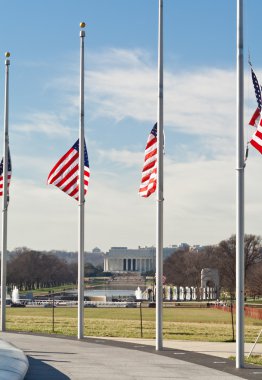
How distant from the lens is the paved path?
2308cm

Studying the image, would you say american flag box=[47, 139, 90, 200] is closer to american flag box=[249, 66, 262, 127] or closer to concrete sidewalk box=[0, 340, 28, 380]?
american flag box=[249, 66, 262, 127]

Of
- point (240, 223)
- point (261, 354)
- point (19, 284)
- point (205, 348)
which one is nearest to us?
point (240, 223)

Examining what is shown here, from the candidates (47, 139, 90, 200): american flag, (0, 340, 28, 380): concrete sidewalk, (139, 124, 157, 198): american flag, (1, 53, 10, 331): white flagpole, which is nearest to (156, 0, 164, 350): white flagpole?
(139, 124, 157, 198): american flag

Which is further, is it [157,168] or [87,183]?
[87,183]

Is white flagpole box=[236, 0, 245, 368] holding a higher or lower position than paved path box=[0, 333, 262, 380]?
higher

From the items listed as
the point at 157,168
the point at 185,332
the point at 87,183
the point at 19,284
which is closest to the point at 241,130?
the point at 157,168

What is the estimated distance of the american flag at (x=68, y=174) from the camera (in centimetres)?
3481

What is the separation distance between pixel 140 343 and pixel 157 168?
748 cm

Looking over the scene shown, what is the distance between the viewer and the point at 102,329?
43.6m

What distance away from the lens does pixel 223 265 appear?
14612 cm

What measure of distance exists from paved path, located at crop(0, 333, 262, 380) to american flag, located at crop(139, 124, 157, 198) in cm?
567

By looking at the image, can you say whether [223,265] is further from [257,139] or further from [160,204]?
[257,139]

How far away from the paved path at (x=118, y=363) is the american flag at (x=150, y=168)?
5674 mm

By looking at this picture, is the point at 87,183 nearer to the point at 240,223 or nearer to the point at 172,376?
the point at 240,223
